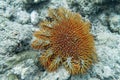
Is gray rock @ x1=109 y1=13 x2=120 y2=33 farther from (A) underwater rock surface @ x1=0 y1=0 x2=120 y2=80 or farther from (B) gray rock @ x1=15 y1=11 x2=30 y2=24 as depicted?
(B) gray rock @ x1=15 y1=11 x2=30 y2=24

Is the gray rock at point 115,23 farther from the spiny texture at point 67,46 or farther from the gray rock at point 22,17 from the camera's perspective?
the gray rock at point 22,17

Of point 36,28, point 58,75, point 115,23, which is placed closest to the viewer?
point 58,75

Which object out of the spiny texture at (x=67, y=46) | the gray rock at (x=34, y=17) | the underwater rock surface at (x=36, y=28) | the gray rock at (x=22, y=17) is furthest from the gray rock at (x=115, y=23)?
the gray rock at (x=22, y=17)

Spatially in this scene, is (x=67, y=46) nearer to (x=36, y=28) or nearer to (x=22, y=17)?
(x=36, y=28)

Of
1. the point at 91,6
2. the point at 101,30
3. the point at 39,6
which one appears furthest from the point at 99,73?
the point at 39,6

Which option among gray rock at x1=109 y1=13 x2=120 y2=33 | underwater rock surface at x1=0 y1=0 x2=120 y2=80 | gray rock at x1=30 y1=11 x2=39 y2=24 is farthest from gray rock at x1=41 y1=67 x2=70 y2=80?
gray rock at x1=109 y1=13 x2=120 y2=33

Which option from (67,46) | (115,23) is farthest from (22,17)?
(115,23)
